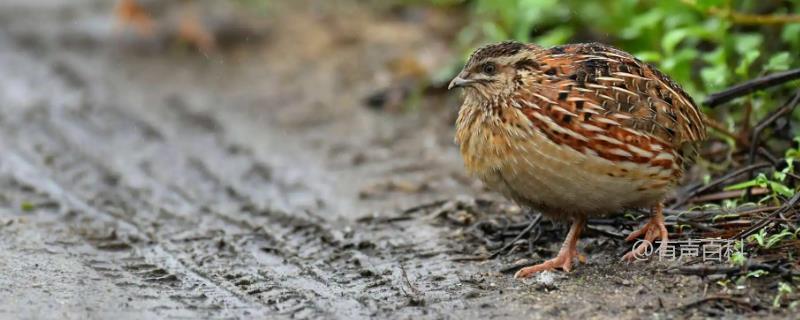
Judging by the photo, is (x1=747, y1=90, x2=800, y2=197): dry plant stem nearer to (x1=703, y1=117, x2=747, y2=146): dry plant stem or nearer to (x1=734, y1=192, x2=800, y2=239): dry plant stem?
(x1=703, y1=117, x2=747, y2=146): dry plant stem

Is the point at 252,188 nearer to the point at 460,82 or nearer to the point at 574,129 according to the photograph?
the point at 460,82

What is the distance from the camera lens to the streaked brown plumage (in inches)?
208

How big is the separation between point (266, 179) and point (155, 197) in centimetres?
87

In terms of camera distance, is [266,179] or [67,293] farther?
[266,179]

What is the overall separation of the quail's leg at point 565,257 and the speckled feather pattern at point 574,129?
0.09m

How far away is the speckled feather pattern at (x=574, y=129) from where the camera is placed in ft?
17.4

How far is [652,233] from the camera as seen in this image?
18.9 feet

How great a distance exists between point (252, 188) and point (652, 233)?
321 centimetres

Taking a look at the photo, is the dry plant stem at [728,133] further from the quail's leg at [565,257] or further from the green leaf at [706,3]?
the quail's leg at [565,257]

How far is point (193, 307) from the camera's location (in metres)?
5.19

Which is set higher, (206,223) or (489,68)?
(489,68)

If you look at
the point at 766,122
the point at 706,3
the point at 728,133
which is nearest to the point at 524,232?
the point at 728,133

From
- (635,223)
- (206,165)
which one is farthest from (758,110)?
(206,165)

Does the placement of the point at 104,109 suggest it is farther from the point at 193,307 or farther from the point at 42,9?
the point at 193,307
